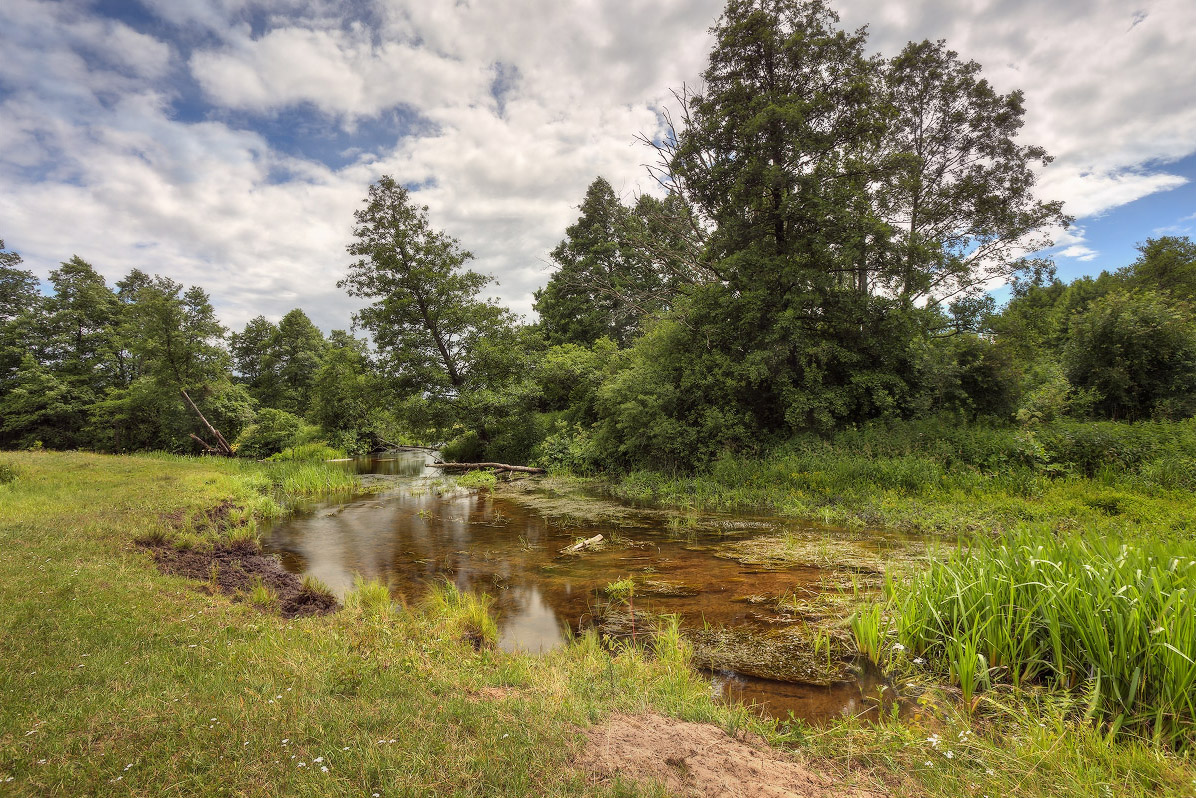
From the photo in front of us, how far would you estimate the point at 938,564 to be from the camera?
201 inches

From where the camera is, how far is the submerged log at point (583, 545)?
9956 mm

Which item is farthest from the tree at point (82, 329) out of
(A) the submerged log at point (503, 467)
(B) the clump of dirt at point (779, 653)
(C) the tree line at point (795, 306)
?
(B) the clump of dirt at point (779, 653)

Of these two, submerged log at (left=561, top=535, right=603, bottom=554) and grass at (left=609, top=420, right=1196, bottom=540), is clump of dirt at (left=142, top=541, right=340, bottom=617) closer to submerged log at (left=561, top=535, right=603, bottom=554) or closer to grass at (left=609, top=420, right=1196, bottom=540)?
submerged log at (left=561, top=535, right=603, bottom=554)

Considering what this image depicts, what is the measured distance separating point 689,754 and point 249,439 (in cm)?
3794

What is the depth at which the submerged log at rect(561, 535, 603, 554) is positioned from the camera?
9.96 metres

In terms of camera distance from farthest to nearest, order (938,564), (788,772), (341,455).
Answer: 1. (341,455)
2. (938,564)
3. (788,772)

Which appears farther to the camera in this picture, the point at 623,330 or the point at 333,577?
the point at 623,330

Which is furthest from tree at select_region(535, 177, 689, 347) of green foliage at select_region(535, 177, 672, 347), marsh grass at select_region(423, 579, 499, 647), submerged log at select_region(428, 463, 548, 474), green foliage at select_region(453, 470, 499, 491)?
marsh grass at select_region(423, 579, 499, 647)

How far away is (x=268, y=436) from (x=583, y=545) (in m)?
31.0

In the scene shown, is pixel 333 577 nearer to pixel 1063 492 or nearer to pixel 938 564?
pixel 938 564

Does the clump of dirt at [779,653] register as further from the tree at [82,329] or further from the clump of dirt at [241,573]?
the tree at [82,329]

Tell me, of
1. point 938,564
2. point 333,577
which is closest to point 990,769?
point 938,564

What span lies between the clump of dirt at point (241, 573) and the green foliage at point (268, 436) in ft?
86.1

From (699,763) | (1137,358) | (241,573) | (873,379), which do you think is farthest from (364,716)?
(1137,358)
